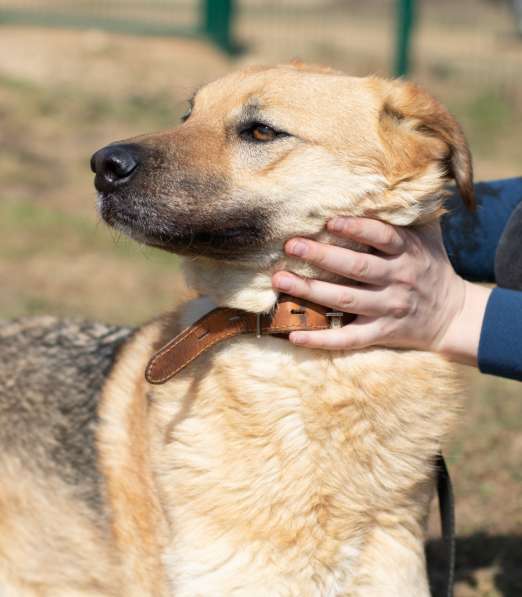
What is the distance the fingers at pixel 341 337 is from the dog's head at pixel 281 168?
0.80 ft

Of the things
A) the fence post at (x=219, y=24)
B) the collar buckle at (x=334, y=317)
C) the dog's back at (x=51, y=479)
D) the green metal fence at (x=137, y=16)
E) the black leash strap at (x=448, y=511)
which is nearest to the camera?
the collar buckle at (x=334, y=317)

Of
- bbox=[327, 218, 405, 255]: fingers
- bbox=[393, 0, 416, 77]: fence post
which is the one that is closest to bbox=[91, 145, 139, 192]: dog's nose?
bbox=[327, 218, 405, 255]: fingers

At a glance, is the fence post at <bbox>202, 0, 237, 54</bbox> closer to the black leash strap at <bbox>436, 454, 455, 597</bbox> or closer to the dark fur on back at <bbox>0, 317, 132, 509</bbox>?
the dark fur on back at <bbox>0, 317, 132, 509</bbox>

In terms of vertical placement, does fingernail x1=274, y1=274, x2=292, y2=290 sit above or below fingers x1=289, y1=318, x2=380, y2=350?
above

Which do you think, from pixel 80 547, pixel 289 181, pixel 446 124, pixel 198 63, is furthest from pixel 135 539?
pixel 198 63

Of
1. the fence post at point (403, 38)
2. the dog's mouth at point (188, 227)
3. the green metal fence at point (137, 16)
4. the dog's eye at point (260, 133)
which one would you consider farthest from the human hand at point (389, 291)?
the green metal fence at point (137, 16)

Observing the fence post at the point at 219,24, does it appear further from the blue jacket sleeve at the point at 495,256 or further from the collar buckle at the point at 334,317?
the collar buckle at the point at 334,317

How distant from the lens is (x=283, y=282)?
8.28ft

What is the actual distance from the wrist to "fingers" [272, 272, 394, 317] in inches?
8.9

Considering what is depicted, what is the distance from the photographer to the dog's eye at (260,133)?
2.64 meters

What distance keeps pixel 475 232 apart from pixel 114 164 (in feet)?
4.36

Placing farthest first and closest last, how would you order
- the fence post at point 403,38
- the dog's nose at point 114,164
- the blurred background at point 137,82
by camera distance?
the fence post at point 403,38, the blurred background at point 137,82, the dog's nose at point 114,164

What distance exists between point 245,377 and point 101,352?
886 millimetres

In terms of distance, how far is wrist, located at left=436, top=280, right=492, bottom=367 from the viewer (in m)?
2.67
